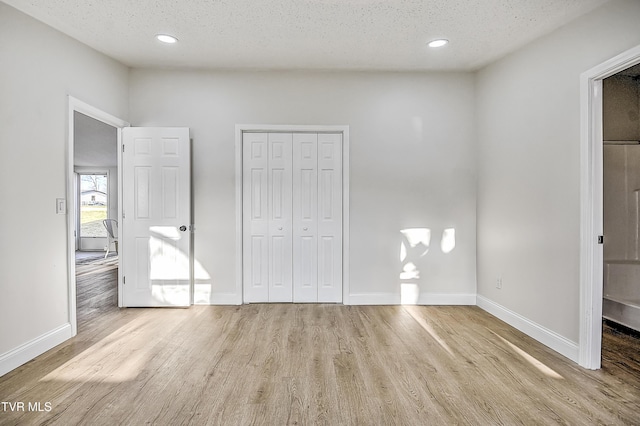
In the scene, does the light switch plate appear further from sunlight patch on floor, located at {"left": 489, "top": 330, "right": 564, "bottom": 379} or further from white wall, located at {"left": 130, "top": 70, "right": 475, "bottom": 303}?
sunlight patch on floor, located at {"left": 489, "top": 330, "right": 564, "bottom": 379}

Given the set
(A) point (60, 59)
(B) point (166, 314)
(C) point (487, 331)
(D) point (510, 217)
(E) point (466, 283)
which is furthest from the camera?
(E) point (466, 283)

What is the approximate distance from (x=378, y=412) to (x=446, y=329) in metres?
1.62

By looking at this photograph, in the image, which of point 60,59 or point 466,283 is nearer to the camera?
point 60,59

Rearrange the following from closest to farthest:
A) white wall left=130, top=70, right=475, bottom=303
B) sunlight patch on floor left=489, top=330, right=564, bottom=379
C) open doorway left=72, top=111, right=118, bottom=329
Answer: sunlight patch on floor left=489, top=330, right=564, bottom=379, white wall left=130, top=70, right=475, bottom=303, open doorway left=72, top=111, right=118, bottom=329

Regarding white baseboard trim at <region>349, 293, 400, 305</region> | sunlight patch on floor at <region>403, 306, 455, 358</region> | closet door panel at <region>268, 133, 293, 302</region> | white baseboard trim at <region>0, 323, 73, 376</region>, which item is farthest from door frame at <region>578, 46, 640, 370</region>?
white baseboard trim at <region>0, 323, 73, 376</region>

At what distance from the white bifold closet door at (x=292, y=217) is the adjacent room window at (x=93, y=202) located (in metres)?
7.74

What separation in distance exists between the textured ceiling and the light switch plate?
4.85 ft

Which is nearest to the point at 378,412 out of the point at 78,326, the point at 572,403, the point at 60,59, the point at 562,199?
the point at 572,403

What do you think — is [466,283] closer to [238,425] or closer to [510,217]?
[510,217]

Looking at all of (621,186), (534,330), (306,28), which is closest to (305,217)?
(306,28)

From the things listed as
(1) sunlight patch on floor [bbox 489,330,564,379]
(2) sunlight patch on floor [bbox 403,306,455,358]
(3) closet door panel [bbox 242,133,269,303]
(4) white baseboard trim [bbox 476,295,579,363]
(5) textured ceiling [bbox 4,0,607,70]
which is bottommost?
(1) sunlight patch on floor [bbox 489,330,564,379]

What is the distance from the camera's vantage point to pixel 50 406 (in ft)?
6.76

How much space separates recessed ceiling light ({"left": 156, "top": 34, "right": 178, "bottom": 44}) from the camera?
3.22 m

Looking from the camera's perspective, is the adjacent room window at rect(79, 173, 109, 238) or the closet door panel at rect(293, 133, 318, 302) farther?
the adjacent room window at rect(79, 173, 109, 238)
